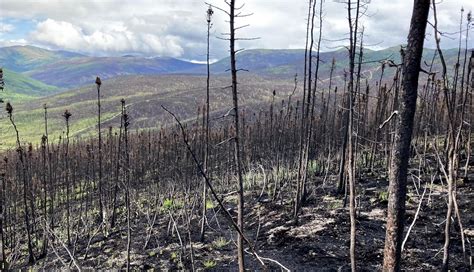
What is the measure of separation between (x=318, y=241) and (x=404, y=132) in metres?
13.8

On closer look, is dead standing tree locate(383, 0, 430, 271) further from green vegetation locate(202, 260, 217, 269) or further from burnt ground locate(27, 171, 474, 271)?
green vegetation locate(202, 260, 217, 269)

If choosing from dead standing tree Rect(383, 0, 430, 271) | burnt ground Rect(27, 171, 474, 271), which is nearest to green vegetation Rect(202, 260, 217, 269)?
burnt ground Rect(27, 171, 474, 271)

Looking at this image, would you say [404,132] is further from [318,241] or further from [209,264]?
[209,264]

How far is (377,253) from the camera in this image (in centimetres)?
1641

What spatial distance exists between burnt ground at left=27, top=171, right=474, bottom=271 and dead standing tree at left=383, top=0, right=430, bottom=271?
21.2 ft

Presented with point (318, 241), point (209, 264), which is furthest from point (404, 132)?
point (209, 264)

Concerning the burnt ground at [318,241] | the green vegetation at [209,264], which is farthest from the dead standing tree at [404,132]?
the green vegetation at [209,264]

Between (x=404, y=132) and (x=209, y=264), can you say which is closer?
(x=404, y=132)

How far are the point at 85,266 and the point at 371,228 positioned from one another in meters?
16.8

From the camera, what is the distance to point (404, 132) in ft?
20.6

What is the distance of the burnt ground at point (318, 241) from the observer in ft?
53.2

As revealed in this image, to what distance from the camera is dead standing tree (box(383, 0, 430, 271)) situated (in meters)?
5.93

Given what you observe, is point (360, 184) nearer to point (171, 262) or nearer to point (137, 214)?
point (171, 262)

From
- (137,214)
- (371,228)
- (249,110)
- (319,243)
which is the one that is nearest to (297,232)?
(319,243)
